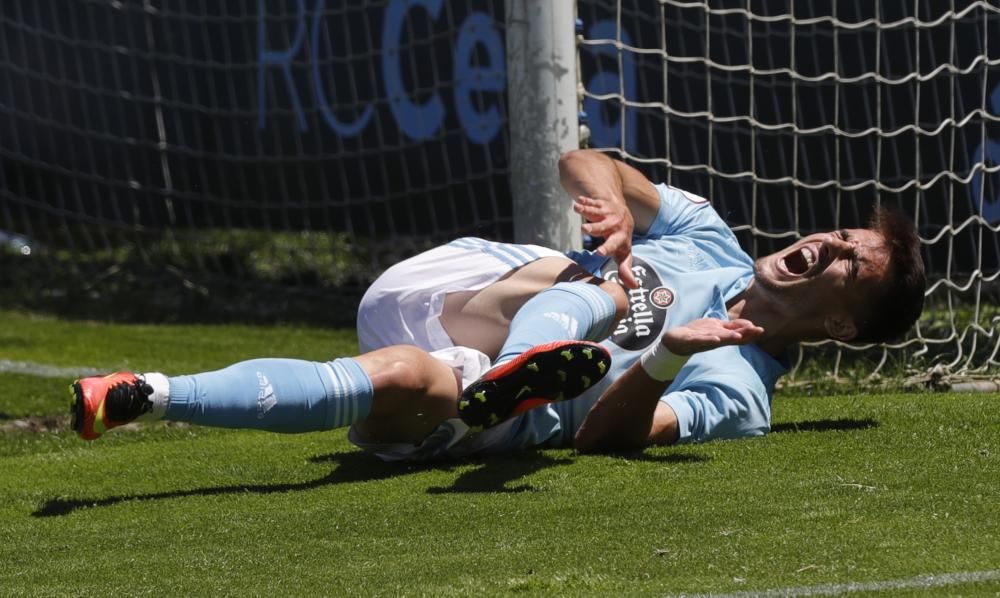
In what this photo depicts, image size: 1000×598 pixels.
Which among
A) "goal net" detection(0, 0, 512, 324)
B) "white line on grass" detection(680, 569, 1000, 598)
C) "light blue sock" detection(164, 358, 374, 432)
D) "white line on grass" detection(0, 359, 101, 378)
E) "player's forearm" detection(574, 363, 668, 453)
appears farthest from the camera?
"goal net" detection(0, 0, 512, 324)

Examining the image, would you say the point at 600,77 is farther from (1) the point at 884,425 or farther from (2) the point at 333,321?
(1) the point at 884,425

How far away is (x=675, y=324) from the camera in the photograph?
3.69 metres

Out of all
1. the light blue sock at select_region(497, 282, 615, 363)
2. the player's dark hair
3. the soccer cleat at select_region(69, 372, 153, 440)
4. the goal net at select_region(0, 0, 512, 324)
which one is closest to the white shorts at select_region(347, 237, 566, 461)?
the light blue sock at select_region(497, 282, 615, 363)

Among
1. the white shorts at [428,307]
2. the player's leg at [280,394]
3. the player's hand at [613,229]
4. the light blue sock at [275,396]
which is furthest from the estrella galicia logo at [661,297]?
the light blue sock at [275,396]

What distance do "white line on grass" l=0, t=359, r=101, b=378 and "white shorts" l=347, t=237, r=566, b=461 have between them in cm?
257

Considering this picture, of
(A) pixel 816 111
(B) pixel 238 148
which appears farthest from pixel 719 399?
(B) pixel 238 148

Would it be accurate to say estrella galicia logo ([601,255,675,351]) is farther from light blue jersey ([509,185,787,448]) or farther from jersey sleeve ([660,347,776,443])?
jersey sleeve ([660,347,776,443])

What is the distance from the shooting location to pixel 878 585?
234cm

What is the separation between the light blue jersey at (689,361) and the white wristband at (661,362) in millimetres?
232

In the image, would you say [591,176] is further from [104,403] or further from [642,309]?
[104,403]

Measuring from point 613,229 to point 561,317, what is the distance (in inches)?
13.7

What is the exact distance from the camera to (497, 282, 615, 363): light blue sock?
314 centimetres

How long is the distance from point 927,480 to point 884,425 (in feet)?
2.31

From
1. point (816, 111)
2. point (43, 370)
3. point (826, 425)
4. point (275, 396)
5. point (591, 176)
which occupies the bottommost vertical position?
point (43, 370)
